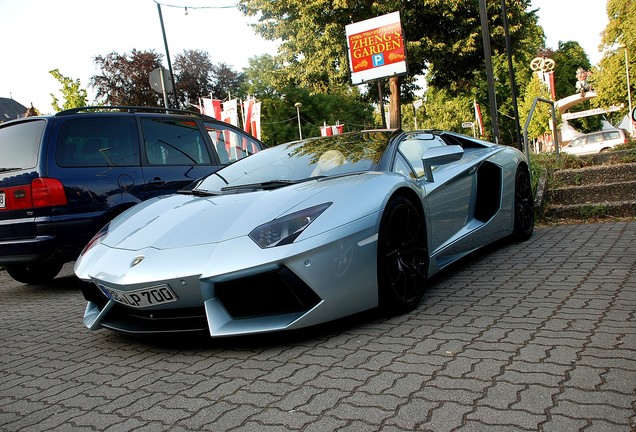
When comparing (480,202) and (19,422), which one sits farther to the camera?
(480,202)

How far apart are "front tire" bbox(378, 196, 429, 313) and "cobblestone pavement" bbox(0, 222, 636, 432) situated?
0.12m

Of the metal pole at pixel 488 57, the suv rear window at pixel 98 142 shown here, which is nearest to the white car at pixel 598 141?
the metal pole at pixel 488 57

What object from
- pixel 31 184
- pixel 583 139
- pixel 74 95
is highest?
pixel 74 95

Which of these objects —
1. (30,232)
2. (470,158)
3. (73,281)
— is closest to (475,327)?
(470,158)

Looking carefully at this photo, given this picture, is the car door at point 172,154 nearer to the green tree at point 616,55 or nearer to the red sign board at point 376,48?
the red sign board at point 376,48

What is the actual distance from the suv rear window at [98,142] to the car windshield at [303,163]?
158 cm

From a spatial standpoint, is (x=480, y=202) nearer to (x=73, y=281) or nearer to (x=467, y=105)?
(x=73, y=281)

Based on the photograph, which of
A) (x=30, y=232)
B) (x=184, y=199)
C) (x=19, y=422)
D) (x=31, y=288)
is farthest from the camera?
(x=31, y=288)

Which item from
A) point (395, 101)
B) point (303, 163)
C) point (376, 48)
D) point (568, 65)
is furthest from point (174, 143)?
point (568, 65)

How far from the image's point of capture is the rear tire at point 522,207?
555cm

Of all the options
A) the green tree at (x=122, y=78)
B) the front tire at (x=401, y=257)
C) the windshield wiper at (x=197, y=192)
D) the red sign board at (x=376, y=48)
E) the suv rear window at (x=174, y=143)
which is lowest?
the front tire at (x=401, y=257)

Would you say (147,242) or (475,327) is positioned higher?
(147,242)

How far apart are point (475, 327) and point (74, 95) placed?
746 inches

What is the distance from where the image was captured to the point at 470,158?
4.84 metres
